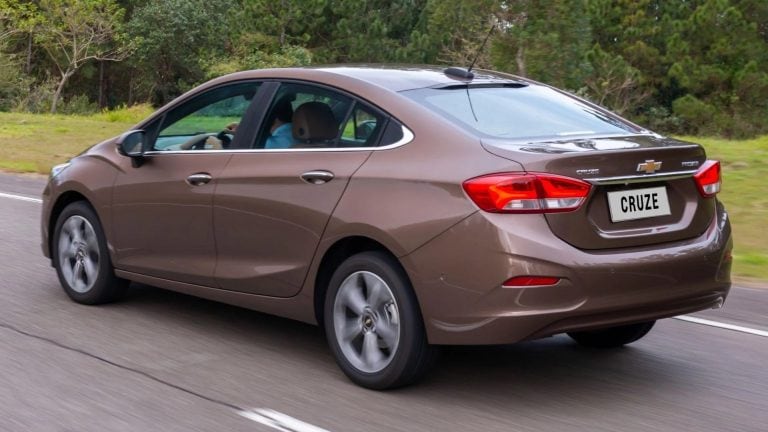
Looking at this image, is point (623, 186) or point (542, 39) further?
point (542, 39)

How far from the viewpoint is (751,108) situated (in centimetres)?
4897

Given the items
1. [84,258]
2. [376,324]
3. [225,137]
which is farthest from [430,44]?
[376,324]

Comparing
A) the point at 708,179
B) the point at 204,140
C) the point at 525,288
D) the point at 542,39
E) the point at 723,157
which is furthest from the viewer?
the point at 542,39

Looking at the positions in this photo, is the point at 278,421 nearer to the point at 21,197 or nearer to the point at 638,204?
the point at 638,204

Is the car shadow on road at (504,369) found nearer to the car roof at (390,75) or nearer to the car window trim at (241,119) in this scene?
the car window trim at (241,119)

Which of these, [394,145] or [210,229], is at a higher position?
[394,145]

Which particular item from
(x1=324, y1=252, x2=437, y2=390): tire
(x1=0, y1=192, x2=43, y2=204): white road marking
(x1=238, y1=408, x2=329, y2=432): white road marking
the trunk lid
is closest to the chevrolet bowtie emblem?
the trunk lid

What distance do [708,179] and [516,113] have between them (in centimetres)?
98

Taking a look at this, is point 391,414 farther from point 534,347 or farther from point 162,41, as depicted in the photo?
point 162,41

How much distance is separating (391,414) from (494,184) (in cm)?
110

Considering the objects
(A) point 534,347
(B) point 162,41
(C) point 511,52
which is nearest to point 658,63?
(C) point 511,52

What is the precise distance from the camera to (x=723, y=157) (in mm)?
14828

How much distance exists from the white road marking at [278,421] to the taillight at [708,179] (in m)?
2.14

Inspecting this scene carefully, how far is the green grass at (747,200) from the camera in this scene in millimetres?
9651
